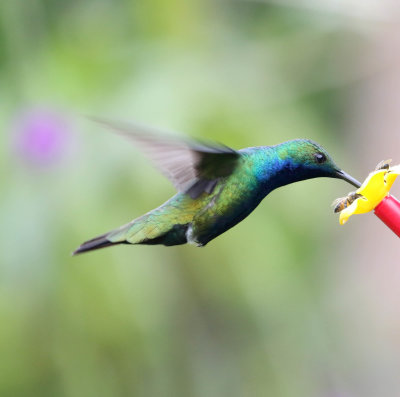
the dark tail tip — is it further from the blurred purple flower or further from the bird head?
the blurred purple flower

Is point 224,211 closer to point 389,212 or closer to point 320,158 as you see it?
point 320,158

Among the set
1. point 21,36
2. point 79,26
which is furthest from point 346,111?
point 21,36

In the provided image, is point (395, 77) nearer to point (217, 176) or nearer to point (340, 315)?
point (340, 315)

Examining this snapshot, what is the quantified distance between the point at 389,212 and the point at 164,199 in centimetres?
187

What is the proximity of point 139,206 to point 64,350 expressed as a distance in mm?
733

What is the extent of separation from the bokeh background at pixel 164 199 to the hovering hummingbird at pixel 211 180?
1420mm

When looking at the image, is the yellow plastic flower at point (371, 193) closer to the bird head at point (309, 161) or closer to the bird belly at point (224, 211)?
the bird head at point (309, 161)

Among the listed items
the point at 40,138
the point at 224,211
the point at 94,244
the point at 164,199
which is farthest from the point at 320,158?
the point at 40,138

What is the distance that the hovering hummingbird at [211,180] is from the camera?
5.27 feet

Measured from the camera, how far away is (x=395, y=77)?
5188mm

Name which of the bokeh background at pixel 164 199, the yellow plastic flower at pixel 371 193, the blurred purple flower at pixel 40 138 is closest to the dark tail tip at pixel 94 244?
the yellow plastic flower at pixel 371 193

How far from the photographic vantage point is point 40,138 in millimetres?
3455

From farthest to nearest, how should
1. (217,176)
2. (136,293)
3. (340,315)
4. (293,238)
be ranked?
(340,315)
(293,238)
(136,293)
(217,176)

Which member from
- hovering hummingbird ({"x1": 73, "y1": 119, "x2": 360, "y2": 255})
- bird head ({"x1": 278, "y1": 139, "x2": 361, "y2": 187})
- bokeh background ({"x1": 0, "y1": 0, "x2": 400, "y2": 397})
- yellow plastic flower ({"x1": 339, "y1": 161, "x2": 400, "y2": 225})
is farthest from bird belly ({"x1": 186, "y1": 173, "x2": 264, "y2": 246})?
bokeh background ({"x1": 0, "y1": 0, "x2": 400, "y2": 397})
